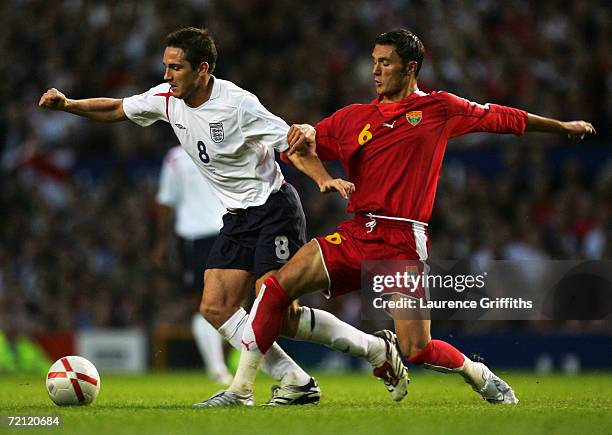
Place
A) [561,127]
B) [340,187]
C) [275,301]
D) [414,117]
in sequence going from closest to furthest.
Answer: [340,187], [275,301], [414,117], [561,127]

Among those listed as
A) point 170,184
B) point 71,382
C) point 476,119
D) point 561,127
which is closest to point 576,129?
point 561,127

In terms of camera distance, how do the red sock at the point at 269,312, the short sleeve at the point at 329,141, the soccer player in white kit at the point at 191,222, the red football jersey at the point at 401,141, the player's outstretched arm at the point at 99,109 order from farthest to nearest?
the soccer player in white kit at the point at 191,222 → the player's outstretched arm at the point at 99,109 → the short sleeve at the point at 329,141 → the red football jersey at the point at 401,141 → the red sock at the point at 269,312

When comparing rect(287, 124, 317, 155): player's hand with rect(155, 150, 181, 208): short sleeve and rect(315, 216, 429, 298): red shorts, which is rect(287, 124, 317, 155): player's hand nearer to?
rect(315, 216, 429, 298): red shorts

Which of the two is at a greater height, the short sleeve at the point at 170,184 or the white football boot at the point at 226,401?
the short sleeve at the point at 170,184

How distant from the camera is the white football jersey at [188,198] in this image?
439 inches

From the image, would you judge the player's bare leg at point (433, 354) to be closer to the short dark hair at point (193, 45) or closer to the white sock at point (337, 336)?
the white sock at point (337, 336)

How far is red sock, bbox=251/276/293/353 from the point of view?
698cm

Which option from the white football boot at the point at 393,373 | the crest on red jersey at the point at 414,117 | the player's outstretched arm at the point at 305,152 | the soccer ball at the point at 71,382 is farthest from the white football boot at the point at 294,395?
the crest on red jersey at the point at 414,117

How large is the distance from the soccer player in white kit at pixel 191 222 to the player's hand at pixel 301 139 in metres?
3.99

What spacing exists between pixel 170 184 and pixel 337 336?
14.1 feet

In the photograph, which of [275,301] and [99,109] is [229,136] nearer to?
[99,109]

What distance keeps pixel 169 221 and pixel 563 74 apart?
19.3ft

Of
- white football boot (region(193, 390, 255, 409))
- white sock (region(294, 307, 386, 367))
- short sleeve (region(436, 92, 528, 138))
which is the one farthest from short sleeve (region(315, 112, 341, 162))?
white football boot (region(193, 390, 255, 409))

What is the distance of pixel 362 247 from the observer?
7109 millimetres
